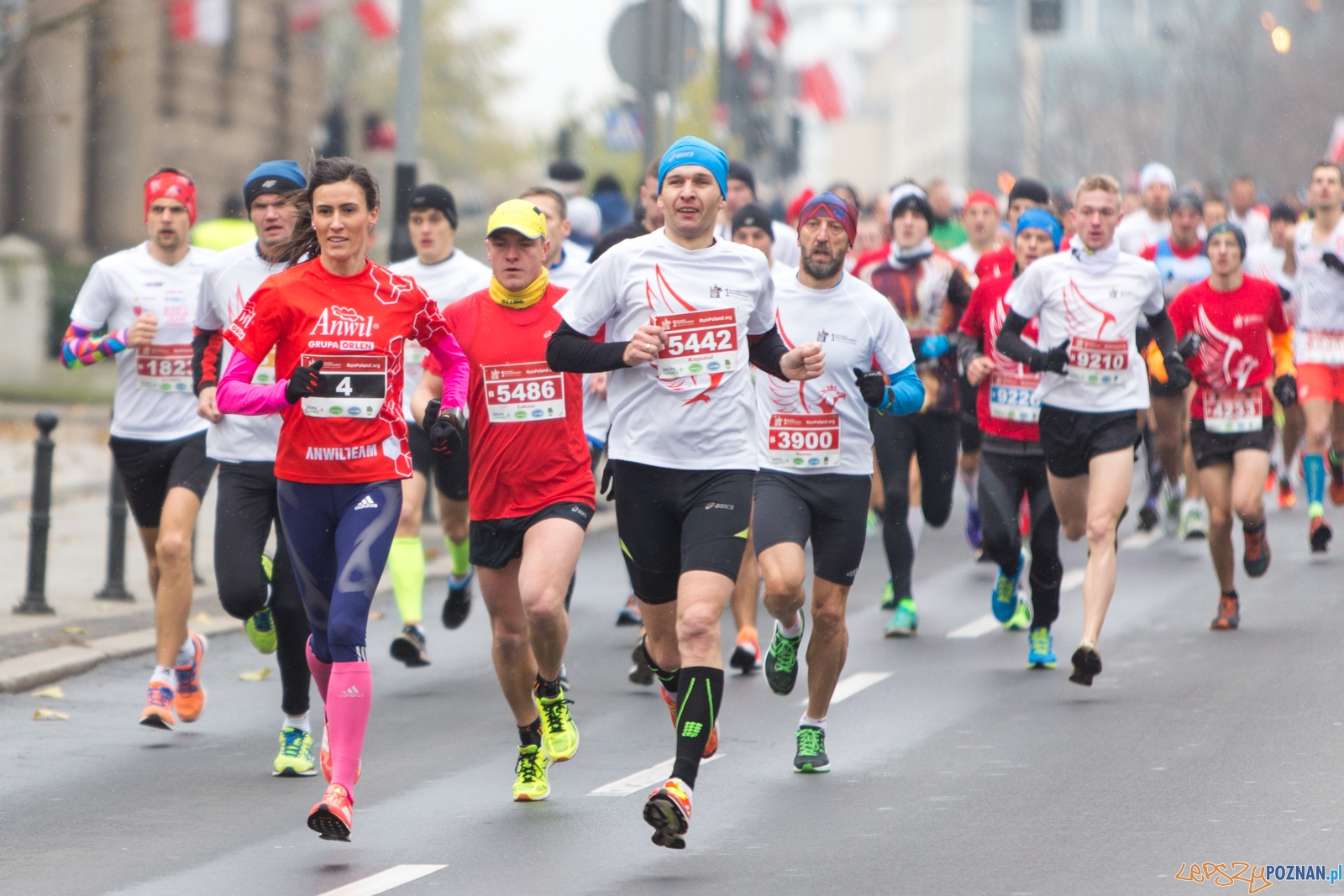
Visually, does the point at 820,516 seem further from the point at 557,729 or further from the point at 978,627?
the point at 978,627

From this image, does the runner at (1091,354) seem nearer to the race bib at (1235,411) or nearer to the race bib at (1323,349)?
the race bib at (1235,411)

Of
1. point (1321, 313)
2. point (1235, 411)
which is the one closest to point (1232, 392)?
point (1235, 411)

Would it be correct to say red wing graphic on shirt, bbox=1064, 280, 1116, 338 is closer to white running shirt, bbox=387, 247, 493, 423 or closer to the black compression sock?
white running shirt, bbox=387, 247, 493, 423

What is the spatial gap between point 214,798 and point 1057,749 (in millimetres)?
3242

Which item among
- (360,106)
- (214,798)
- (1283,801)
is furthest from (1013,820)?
(360,106)

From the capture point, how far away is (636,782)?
24.7 ft

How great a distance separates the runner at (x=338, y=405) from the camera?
6656 millimetres

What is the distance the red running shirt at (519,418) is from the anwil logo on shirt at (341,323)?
55 centimetres

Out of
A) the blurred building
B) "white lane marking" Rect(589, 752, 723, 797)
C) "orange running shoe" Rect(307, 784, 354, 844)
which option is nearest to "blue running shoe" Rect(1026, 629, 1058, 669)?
"white lane marking" Rect(589, 752, 723, 797)

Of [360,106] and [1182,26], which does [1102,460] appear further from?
[1182,26]

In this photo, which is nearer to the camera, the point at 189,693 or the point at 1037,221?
the point at 189,693

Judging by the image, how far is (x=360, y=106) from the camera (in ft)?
120

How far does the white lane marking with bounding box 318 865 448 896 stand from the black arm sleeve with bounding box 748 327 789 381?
2060mm

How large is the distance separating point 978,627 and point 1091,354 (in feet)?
7.07
